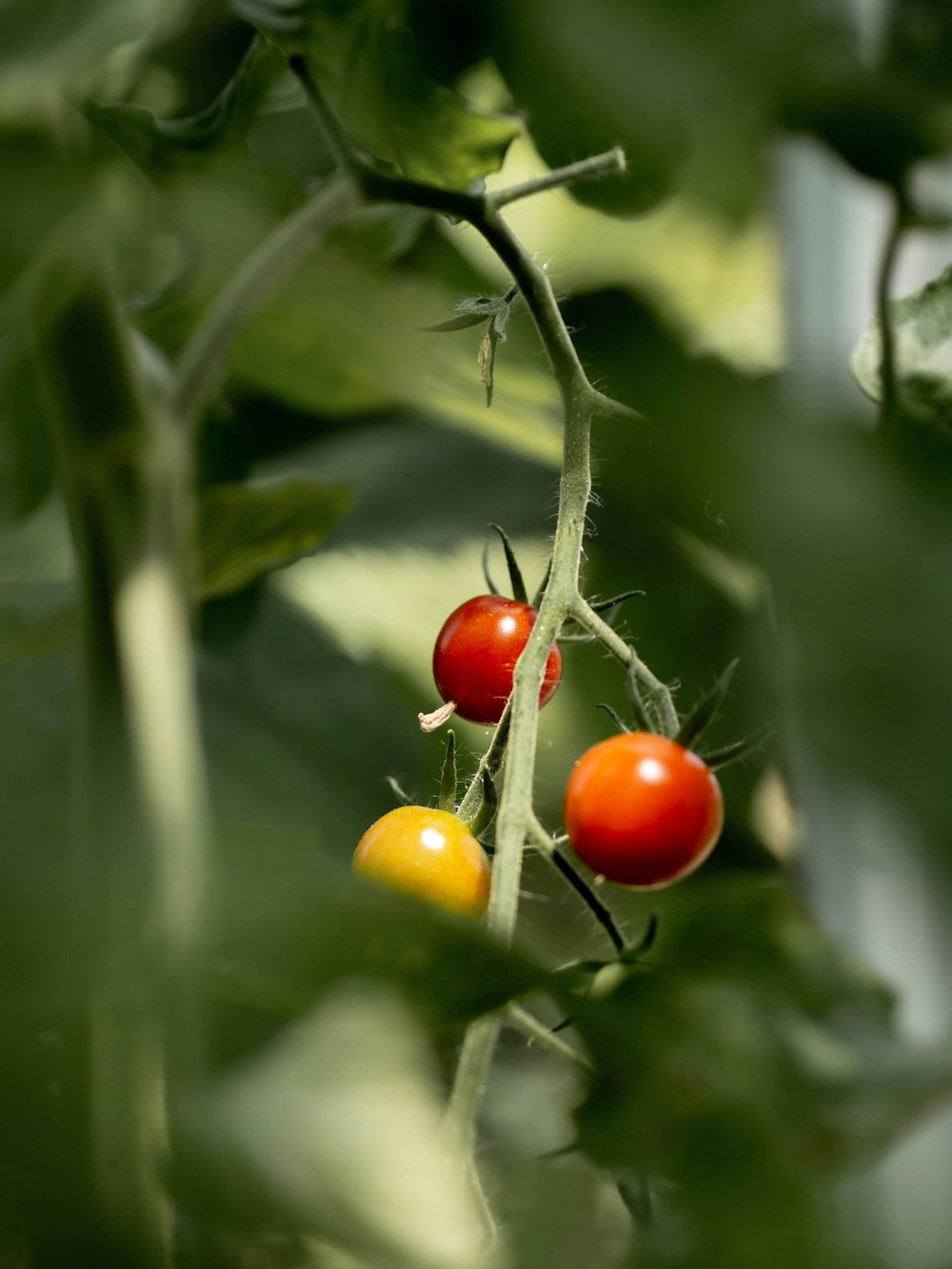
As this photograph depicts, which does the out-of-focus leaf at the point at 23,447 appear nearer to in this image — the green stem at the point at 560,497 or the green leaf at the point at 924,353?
the green stem at the point at 560,497

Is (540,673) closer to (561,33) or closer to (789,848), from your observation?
(561,33)

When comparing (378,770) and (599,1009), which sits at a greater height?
(599,1009)

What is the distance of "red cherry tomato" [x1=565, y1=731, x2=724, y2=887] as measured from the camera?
27 cm

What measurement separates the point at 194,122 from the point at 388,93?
0.08 metres

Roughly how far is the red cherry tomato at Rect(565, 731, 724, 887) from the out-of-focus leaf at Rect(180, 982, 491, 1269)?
0.09m

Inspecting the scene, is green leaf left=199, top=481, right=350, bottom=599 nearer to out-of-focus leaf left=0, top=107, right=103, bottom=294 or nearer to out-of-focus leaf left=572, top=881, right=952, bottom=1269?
out-of-focus leaf left=0, top=107, right=103, bottom=294

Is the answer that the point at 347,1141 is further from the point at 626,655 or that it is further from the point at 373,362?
the point at 373,362

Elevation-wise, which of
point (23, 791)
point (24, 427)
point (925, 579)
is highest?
point (925, 579)

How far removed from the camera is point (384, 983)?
0.67 ft

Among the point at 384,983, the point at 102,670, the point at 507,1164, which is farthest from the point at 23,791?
the point at 384,983

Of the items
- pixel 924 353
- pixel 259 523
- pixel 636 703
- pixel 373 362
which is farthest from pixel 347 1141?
pixel 373 362

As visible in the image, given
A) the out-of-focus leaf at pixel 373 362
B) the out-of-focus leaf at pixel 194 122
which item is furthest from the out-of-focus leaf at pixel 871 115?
the out-of-focus leaf at pixel 373 362

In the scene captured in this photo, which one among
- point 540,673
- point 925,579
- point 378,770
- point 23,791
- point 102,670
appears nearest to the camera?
point 925,579

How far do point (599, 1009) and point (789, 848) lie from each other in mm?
530
